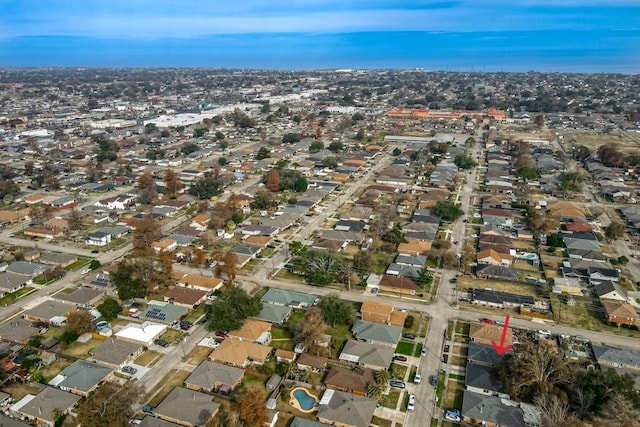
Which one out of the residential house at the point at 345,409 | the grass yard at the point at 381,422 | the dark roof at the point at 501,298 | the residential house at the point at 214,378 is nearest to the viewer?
the residential house at the point at 345,409

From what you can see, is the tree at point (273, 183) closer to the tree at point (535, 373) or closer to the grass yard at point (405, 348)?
the grass yard at point (405, 348)

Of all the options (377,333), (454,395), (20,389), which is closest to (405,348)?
(377,333)

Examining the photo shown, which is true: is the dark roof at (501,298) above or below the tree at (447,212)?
below

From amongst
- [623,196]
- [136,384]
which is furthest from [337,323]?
[623,196]

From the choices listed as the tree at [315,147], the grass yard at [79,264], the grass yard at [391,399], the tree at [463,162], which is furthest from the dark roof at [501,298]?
the tree at [315,147]

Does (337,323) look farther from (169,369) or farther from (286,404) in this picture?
(169,369)

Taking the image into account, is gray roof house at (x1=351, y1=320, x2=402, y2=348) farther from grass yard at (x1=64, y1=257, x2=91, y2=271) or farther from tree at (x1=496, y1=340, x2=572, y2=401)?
grass yard at (x1=64, y1=257, x2=91, y2=271)
